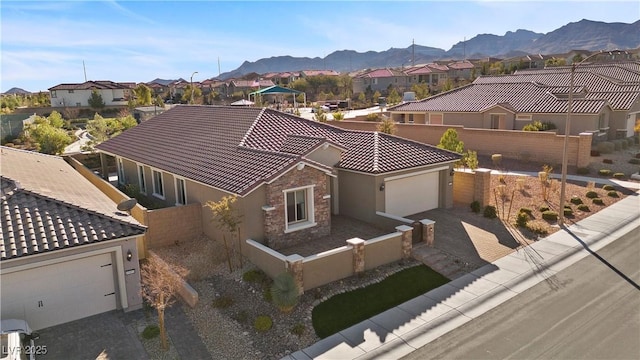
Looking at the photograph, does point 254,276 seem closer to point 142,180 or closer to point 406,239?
point 406,239

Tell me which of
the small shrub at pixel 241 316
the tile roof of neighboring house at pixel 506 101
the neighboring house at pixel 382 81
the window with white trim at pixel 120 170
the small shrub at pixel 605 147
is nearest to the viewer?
the small shrub at pixel 241 316

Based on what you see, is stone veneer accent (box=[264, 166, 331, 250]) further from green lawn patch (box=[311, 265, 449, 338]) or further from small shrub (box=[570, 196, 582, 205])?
small shrub (box=[570, 196, 582, 205])

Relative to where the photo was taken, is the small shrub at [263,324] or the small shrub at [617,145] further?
the small shrub at [617,145]

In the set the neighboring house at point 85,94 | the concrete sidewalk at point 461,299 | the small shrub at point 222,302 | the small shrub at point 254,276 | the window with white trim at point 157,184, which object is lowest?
the concrete sidewalk at point 461,299

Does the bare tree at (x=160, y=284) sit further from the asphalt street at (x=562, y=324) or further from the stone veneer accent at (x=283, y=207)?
the asphalt street at (x=562, y=324)

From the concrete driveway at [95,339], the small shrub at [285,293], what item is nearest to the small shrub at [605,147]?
the small shrub at [285,293]

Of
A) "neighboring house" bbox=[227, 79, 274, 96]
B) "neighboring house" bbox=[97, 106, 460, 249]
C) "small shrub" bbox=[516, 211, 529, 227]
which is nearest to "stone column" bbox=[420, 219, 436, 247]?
"neighboring house" bbox=[97, 106, 460, 249]

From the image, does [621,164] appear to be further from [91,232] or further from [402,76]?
[402,76]
